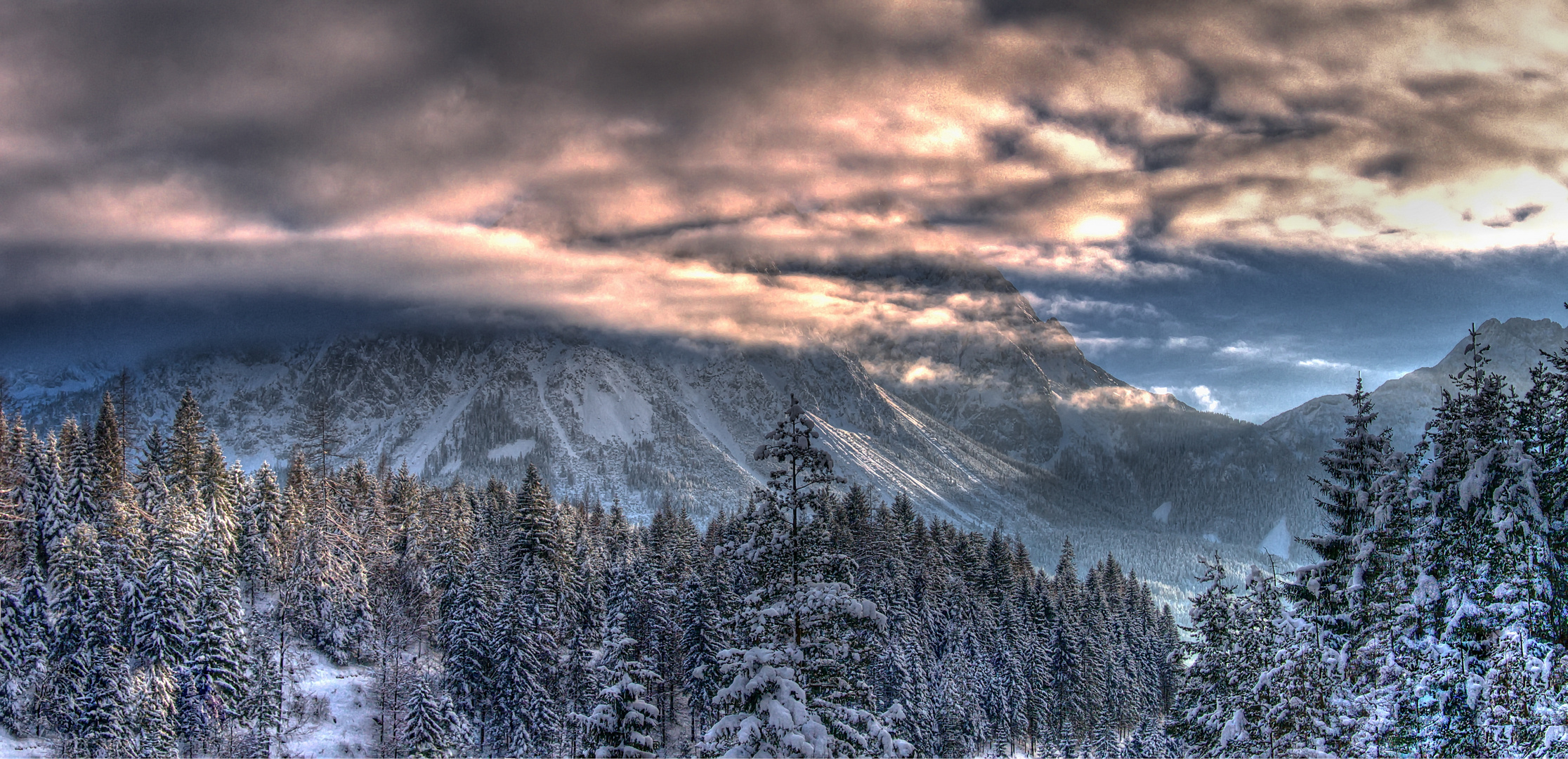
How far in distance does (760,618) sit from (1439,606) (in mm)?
16977

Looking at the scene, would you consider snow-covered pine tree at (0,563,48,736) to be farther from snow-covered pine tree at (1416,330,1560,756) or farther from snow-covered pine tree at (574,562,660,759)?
snow-covered pine tree at (1416,330,1560,756)

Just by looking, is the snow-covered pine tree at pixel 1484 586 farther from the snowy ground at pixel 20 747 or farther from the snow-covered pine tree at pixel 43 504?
the snow-covered pine tree at pixel 43 504

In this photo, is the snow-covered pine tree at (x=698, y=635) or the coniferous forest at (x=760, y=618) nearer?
the coniferous forest at (x=760, y=618)

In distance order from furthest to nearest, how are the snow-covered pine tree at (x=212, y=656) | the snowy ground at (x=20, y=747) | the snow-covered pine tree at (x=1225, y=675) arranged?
the snow-covered pine tree at (x=212, y=656)
the snowy ground at (x=20, y=747)
the snow-covered pine tree at (x=1225, y=675)

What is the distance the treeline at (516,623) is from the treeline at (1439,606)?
39.9 ft

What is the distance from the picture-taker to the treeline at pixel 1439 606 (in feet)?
61.3

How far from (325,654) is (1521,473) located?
74.4 m

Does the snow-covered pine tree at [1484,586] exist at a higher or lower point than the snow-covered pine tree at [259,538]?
higher

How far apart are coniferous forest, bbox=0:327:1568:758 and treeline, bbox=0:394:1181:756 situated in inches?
7.7

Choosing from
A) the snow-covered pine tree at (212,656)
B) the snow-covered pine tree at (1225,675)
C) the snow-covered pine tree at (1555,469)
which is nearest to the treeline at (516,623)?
the snow-covered pine tree at (212,656)

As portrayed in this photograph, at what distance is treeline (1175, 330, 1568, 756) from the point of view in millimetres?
18672

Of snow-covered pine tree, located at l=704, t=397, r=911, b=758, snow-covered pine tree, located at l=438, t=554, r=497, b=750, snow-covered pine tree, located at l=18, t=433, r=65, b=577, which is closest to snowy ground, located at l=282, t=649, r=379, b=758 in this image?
snow-covered pine tree, located at l=438, t=554, r=497, b=750

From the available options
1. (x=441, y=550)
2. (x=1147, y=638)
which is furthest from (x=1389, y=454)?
(x=1147, y=638)

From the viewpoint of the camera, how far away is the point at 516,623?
58.8 meters
